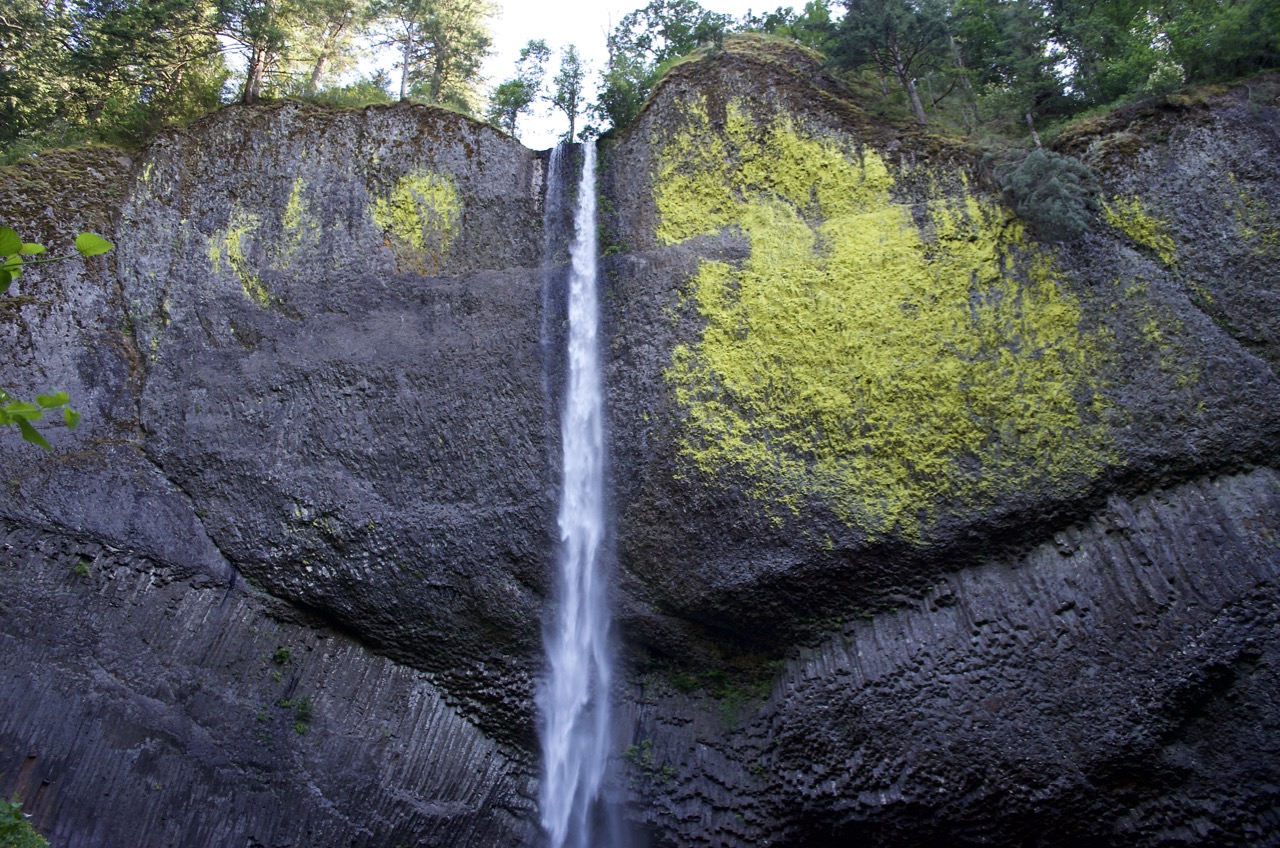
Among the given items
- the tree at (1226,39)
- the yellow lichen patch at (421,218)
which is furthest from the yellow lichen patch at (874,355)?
the tree at (1226,39)

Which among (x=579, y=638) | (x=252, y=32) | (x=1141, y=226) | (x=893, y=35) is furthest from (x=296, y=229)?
(x=1141, y=226)

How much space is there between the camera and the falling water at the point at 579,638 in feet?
34.3

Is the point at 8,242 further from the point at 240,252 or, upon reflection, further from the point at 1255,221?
the point at 1255,221

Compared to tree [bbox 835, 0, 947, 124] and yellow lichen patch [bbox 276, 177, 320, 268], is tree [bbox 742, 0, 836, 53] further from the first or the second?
yellow lichen patch [bbox 276, 177, 320, 268]

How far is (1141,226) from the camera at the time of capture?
10.6 m

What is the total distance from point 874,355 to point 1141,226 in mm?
3632

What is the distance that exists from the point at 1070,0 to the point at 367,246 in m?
11.9

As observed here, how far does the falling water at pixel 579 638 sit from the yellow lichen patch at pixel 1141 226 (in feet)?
22.7

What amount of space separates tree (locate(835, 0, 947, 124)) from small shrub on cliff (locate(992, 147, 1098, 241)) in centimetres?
235

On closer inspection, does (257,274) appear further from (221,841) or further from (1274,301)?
(1274,301)

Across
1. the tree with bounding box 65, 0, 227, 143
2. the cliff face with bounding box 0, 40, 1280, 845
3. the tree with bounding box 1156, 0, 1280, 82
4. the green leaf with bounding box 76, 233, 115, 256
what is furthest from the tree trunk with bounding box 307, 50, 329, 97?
the green leaf with bounding box 76, 233, 115, 256

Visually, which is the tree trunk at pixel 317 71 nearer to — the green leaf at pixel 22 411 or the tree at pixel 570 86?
the tree at pixel 570 86

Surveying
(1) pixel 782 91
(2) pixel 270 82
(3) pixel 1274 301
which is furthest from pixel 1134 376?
(2) pixel 270 82

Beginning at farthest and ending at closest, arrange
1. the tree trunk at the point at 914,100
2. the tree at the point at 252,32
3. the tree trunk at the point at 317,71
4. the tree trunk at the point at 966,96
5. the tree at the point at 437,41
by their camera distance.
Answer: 1. the tree at the point at 437,41
2. the tree trunk at the point at 317,71
3. the tree at the point at 252,32
4. the tree trunk at the point at 966,96
5. the tree trunk at the point at 914,100
